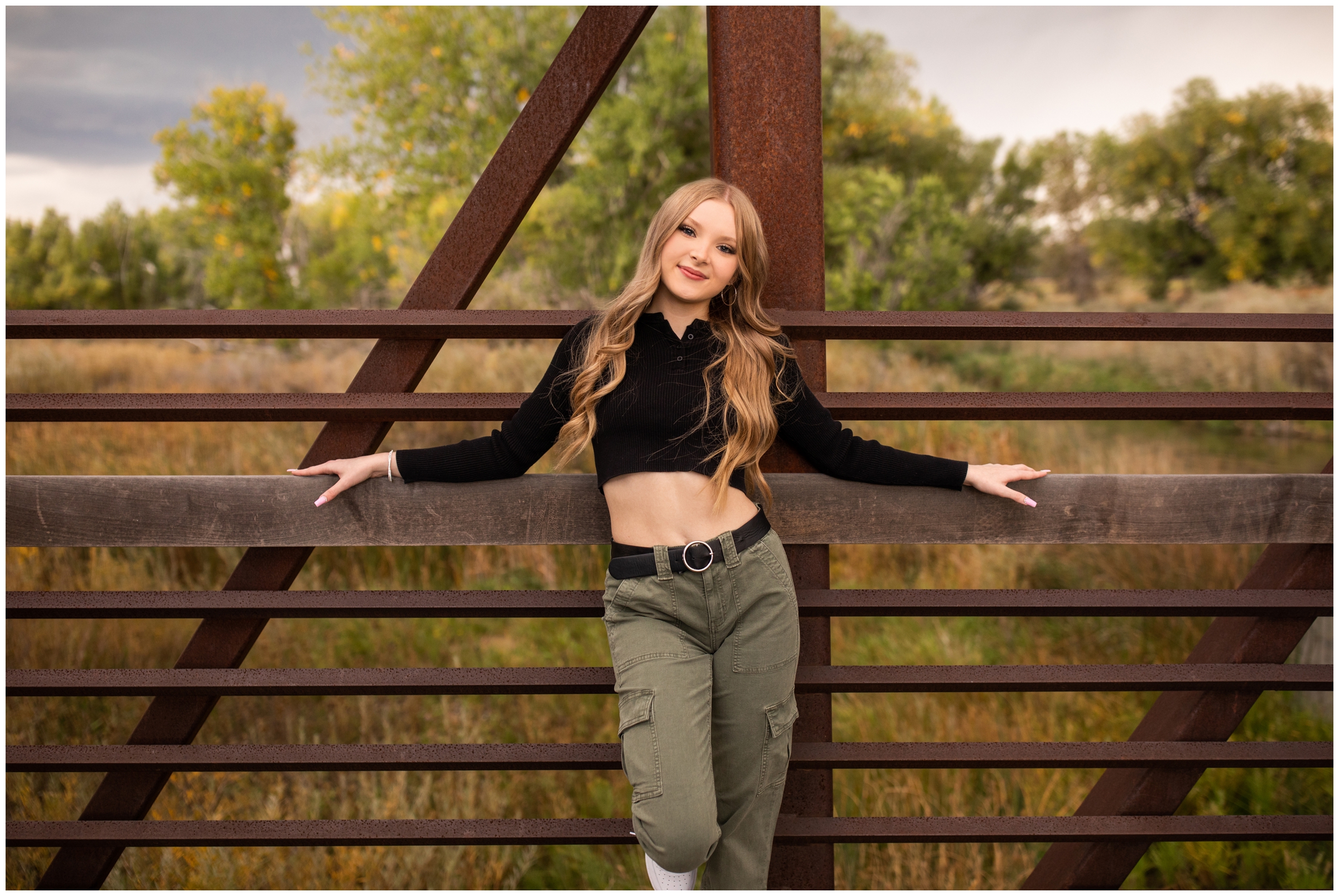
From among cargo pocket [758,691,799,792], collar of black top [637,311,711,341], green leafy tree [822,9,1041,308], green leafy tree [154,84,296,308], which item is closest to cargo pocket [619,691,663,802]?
cargo pocket [758,691,799,792]

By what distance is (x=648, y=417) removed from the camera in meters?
1.81

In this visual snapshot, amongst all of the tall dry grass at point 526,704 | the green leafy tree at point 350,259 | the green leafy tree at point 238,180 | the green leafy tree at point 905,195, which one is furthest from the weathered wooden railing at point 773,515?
the green leafy tree at point 238,180

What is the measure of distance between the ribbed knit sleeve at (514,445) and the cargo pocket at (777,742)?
2.85 ft

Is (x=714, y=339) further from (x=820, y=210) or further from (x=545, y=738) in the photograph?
(x=545, y=738)

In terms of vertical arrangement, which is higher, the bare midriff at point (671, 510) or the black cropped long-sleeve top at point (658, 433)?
the black cropped long-sleeve top at point (658, 433)

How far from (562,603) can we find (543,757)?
471 mm

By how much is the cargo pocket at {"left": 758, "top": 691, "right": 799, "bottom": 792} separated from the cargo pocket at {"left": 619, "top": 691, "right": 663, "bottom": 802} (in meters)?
0.30

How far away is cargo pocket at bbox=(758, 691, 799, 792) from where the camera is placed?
1814mm

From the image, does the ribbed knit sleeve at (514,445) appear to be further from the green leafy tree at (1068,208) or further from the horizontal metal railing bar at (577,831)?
the green leafy tree at (1068,208)

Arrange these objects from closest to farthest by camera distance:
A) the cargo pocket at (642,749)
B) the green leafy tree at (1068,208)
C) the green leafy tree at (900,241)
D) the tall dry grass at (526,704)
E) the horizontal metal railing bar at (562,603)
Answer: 1. the cargo pocket at (642,749)
2. the horizontal metal railing bar at (562,603)
3. the tall dry grass at (526,704)
4. the green leafy tree at (900,241)
5. the green leafy tree at (1068,208)

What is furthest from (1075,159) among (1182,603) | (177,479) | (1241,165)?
(177,479)

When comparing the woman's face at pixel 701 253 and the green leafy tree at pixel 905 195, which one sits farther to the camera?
the green leafy tree at pixel 905 195

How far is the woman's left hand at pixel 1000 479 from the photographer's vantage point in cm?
199

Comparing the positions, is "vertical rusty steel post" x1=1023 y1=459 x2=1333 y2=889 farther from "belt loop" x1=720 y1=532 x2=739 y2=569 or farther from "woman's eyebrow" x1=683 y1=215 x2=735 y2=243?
"woman's eyebrow" x1=683 y1=215 x2=735 y2=243
